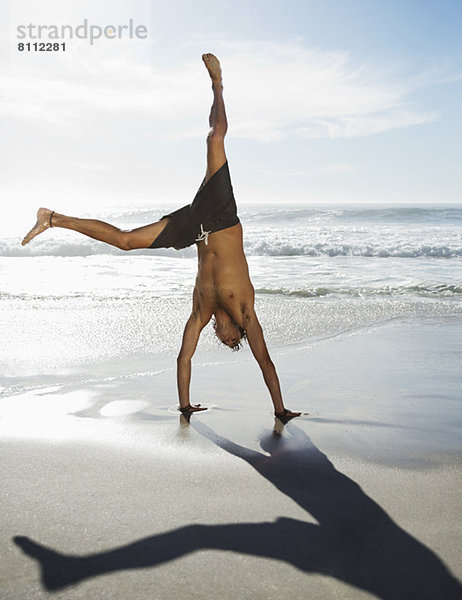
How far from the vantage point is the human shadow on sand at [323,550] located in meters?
2.22

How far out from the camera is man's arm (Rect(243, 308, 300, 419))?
4.34 metres

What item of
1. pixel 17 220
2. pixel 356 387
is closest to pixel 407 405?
pixel 356 387

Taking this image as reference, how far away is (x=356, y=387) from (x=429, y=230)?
27.0 metres

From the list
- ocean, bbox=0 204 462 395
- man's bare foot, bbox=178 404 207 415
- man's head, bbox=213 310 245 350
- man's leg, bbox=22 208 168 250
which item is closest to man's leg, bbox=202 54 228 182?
man's leg, bbox=22 208 168 250

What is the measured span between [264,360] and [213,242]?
87cm

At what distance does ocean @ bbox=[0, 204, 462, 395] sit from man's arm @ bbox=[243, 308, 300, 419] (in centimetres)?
163

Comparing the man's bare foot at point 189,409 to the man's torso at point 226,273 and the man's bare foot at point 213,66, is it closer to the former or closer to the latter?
the man's torso at point 226,273

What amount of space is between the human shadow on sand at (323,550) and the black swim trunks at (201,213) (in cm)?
193

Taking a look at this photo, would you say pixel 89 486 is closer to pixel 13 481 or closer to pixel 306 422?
pixel 13 481

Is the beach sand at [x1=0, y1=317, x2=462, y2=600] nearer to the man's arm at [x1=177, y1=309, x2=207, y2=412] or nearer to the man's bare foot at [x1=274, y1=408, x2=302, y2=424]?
the man's bare foot at [x1=274, y1=408, x2=302, y2=424]

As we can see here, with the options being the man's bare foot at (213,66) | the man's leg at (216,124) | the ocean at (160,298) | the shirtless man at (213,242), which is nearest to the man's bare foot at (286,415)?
the shirtless man at (213,242)

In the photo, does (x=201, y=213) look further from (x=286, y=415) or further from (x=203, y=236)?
(x=286, y=415)

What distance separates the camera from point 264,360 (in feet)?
14.4

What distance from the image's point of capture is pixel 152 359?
6.42 metres
